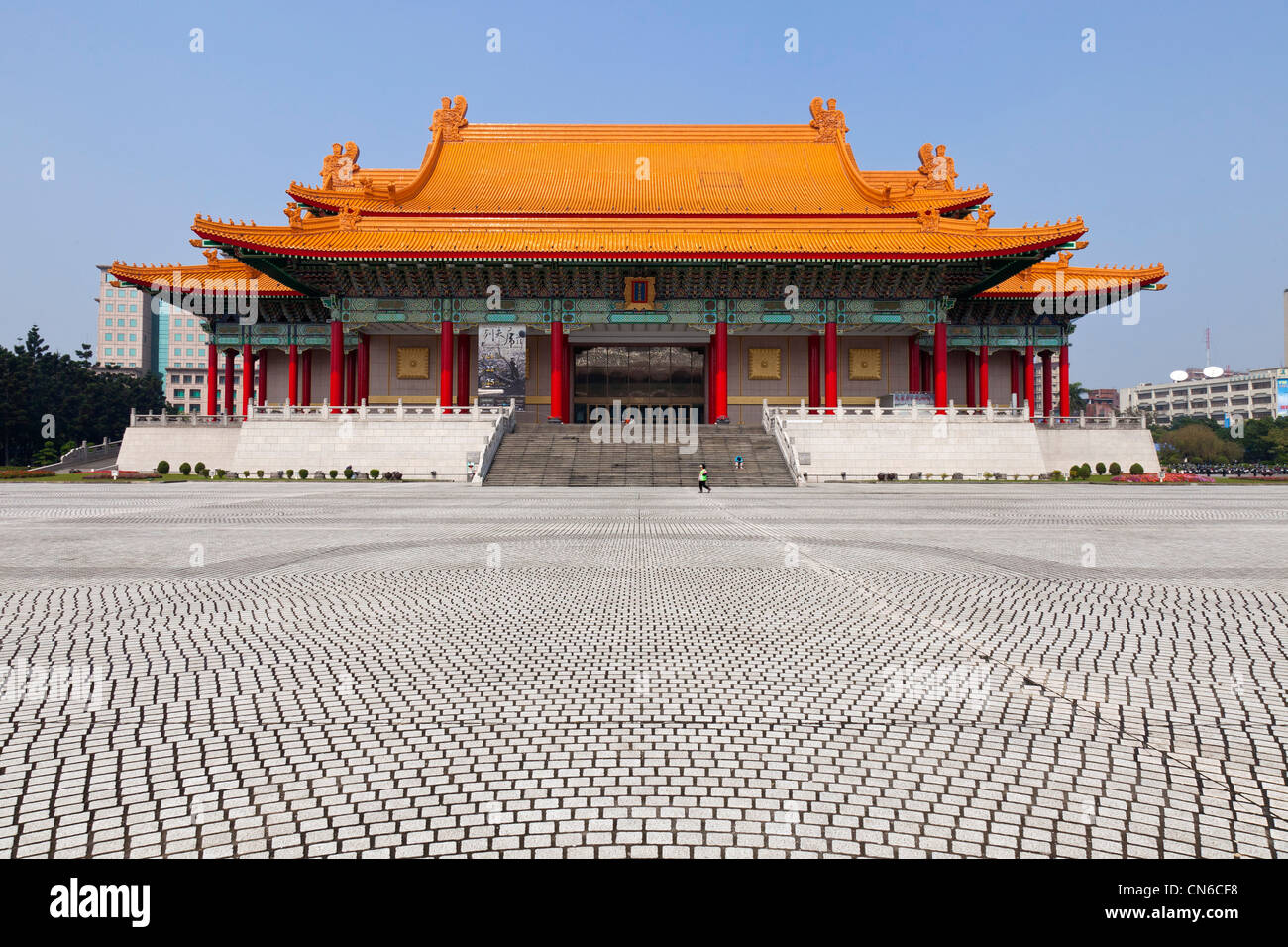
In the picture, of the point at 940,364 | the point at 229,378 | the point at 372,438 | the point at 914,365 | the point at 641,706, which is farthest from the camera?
the point at 229,378

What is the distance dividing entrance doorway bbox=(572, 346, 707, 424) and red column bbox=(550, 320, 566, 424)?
18.6 ft

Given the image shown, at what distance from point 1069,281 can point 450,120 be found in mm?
32957

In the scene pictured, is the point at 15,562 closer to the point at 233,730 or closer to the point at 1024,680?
the point at 233,730

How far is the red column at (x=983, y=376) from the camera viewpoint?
1481 inches

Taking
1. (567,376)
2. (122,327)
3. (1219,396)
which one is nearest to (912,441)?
(567,376)

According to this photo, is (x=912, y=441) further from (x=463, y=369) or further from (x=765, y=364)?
(x=463, y=369)

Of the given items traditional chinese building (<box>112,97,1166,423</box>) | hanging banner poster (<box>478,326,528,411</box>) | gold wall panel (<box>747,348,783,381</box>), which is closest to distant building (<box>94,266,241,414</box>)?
traditional chinese building (<box>112,97,1166,423</box>)

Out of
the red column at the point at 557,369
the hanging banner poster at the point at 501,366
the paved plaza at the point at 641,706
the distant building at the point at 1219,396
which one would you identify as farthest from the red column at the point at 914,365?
the distant building at the point at 1219,396

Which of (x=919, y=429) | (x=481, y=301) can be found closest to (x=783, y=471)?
(x=919, y=429)

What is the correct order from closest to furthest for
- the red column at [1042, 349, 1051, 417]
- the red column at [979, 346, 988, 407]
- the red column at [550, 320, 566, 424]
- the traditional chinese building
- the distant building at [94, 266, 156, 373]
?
the traditional chinese building → the red column at [550, 320, 566, 424] → the red column at [979, 346, 988, 407] → the red column at [1042, 349, 1051, 417] → the distant building at [94, 266, 156, 373]

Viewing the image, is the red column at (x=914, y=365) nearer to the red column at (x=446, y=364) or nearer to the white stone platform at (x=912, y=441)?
the white stone platform at (x=912, y=441)

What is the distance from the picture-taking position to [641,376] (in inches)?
1588

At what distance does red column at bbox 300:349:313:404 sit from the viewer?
39478 mm

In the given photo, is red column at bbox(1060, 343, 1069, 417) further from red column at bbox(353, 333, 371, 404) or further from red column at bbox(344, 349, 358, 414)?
red column at bbox(344, 349, 358, 414)
